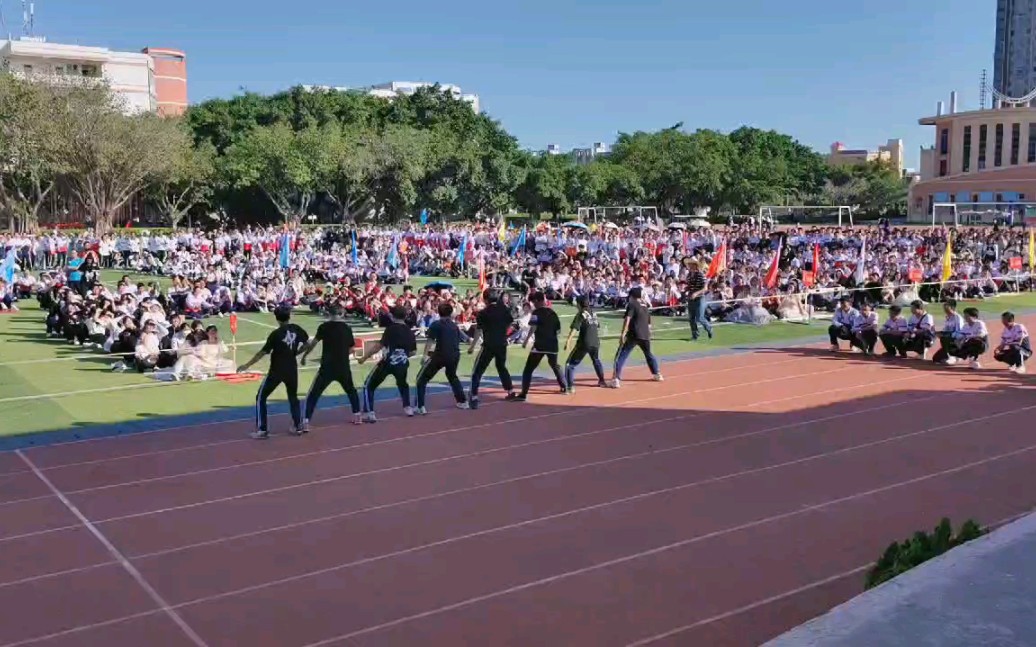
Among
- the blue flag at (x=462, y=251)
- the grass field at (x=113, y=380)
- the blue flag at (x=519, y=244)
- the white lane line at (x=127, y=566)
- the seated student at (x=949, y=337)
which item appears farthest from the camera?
the blue flag at (x=519, y=244)

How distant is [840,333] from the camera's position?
61.1 feet

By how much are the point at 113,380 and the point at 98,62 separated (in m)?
75.5

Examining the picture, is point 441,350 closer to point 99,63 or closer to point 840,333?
point 840,333

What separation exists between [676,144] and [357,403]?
222ft

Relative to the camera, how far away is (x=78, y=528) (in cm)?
829

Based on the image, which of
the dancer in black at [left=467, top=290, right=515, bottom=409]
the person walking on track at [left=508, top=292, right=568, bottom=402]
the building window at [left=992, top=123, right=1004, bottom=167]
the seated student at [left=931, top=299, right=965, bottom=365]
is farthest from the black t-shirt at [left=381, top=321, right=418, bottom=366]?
the building window at [left=992, top=123, right=1004, bottom=167]

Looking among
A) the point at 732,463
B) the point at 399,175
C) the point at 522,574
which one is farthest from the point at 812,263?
the point at 399,175

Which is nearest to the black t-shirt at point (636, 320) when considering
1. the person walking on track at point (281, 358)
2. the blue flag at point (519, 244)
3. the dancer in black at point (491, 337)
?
the dancer in black at point (491, 337)

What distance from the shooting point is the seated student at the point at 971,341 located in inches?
655

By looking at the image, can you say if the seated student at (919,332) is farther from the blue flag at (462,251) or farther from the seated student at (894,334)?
the blue flag at (462,251)

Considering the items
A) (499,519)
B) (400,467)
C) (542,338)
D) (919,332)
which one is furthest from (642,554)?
(919,332)

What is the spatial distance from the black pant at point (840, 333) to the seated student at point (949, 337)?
67.3 inches

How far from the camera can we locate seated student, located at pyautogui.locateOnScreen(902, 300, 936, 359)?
56.9ft

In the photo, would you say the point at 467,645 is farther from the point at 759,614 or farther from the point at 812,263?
the point at 812,263
